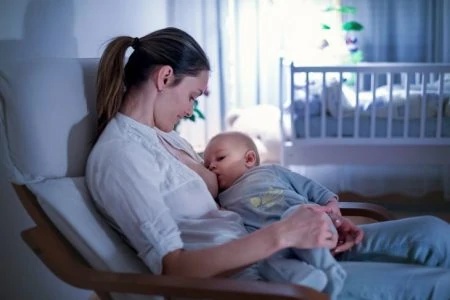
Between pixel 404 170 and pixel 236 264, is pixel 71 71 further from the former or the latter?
pixel 404 170

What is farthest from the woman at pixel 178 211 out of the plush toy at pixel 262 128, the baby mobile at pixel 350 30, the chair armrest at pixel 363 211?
the baby mobile at pixel 350 30

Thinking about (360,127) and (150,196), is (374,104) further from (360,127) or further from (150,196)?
(150,196)

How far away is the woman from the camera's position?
104 cm

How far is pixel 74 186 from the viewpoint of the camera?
1.18m

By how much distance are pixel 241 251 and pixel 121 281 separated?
0.79 feet

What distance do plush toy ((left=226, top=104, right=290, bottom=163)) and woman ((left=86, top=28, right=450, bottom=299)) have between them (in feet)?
8.90

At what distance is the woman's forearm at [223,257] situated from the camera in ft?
3.34

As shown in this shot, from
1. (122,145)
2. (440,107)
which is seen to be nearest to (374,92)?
(440,107)

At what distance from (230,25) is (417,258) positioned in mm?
3598

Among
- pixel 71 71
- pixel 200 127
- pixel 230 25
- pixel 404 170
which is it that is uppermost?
pixel 230 25

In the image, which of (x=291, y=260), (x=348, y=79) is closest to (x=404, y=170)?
(x=348, y=79)

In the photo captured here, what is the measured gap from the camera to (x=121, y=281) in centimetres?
97

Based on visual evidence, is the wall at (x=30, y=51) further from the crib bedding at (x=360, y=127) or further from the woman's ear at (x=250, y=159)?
the crib bedding at (x=360, y=127)

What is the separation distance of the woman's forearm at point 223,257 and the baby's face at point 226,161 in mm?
554
